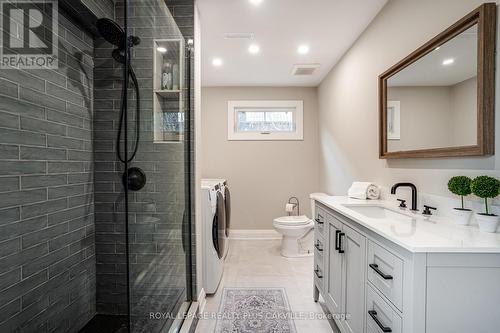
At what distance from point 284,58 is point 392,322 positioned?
2.73 metres

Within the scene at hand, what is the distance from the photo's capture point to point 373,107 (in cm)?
223

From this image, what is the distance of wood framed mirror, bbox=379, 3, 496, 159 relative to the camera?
1.16 m

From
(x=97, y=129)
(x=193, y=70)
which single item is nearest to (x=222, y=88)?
(x=193, y=70)

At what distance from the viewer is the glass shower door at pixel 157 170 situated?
1479 millimetres

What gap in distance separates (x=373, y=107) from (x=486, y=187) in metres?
1.32

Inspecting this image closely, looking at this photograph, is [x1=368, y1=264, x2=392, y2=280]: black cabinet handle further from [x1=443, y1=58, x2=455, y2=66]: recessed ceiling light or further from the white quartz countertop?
[x1=443, y1=58, x2=455, y2=66]: recessed ceiling light

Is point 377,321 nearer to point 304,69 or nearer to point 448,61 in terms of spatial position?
point 448,61

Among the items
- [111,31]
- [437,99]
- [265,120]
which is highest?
[111,31]

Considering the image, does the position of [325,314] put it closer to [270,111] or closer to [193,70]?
[193,70]

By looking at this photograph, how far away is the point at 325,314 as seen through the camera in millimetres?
2035

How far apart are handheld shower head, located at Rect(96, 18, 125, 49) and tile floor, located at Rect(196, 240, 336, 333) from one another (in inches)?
82.9

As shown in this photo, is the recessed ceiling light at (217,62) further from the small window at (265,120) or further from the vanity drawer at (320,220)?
the vanity drawer at (320,220)

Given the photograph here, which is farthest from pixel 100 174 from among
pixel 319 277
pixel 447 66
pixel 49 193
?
pixel 447 66

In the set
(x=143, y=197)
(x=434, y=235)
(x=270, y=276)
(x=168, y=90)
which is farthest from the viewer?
(x=270, y=276)
